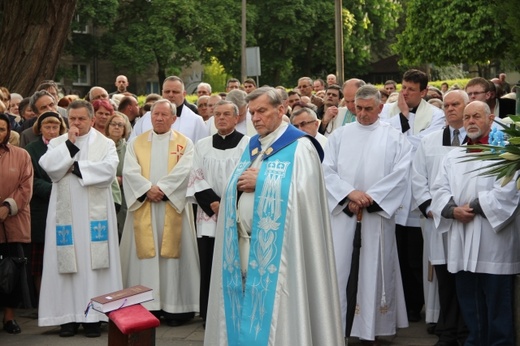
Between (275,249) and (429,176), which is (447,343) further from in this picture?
(275,249)

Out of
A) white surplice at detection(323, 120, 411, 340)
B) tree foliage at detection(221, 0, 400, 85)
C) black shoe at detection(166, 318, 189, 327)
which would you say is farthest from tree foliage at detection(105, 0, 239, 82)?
white surplice at detection(323, 120, 411, 340)

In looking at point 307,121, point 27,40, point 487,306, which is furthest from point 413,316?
point 27,40

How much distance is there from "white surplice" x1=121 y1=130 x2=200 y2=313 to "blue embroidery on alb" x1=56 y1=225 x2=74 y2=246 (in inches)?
29.2

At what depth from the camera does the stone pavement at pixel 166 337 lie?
9.45 meters

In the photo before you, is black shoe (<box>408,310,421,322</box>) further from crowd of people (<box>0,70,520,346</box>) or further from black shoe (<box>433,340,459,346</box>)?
black shoe (<box>433,340,459,346</box>)

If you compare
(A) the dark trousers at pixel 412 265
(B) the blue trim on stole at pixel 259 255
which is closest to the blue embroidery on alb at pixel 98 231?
(B) the blue trim on stole at pixel 259 255

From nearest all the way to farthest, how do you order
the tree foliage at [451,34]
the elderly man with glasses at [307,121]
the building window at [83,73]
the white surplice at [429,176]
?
the white surplice at [429,176]
the elderly man with glasses at [307,121]
the tree foliage at [451,34]
the building window at [83,73]

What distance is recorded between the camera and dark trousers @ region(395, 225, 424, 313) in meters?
10.3

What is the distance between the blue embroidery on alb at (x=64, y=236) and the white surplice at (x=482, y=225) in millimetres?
3473

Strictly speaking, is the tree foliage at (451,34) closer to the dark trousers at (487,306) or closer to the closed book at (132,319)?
the dark trousers at (487,306)

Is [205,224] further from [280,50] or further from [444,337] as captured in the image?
[280,50]

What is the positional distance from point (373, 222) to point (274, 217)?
2.11 meters

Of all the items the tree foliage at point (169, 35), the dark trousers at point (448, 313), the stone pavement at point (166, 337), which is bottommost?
the stone pavement at point (166, 337)

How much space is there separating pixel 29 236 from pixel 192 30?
140ft
